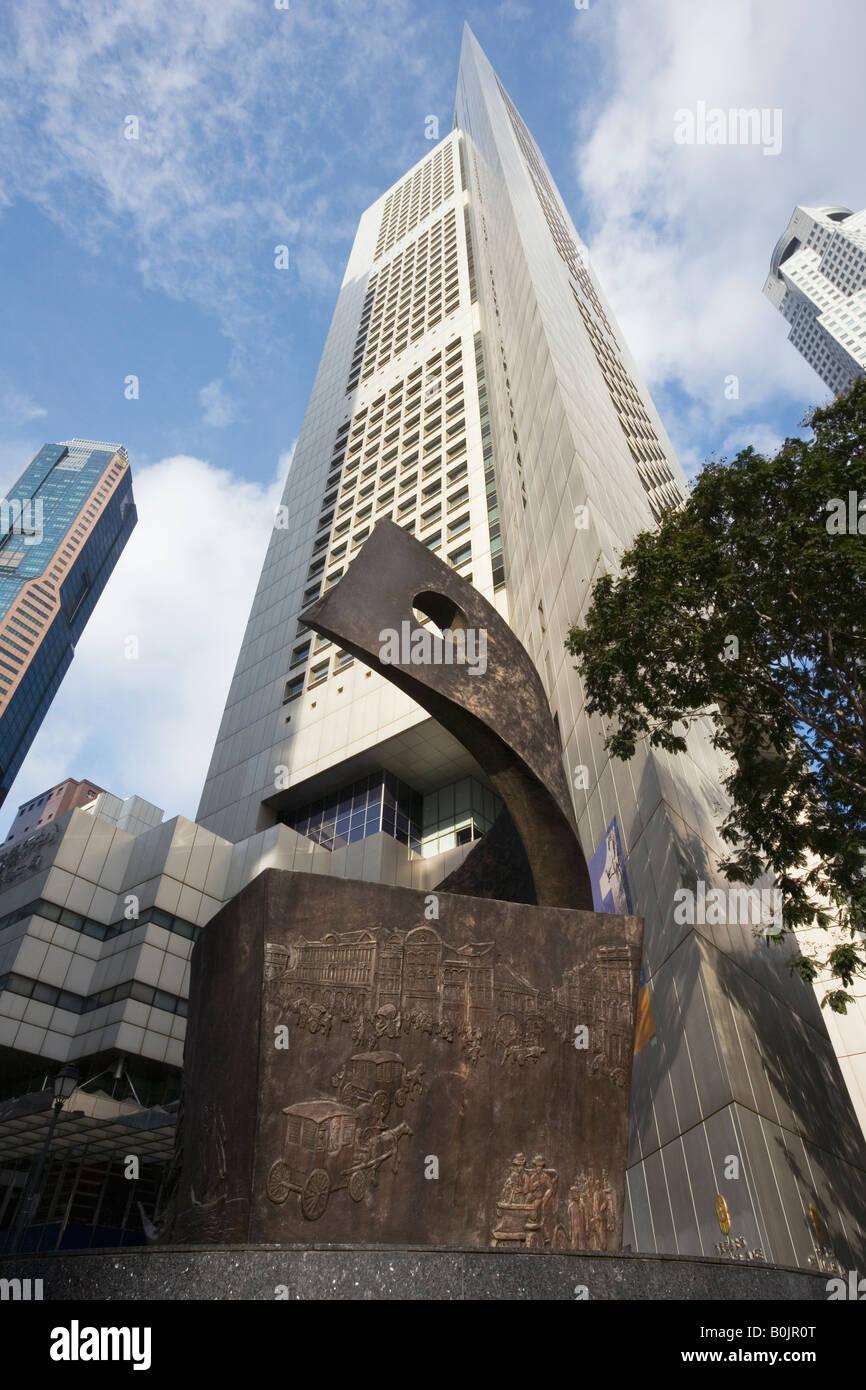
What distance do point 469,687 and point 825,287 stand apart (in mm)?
147096

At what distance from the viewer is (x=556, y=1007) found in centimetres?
606

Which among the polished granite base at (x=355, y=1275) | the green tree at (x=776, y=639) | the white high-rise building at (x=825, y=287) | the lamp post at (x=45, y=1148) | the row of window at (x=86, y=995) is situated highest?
the white high-rise building at (x=825, y=287)

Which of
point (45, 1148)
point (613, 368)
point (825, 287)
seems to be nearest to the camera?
point (45, 1148)

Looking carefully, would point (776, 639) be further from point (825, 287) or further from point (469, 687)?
point (825, 287)

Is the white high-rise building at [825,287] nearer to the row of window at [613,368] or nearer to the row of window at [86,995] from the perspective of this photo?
the row of window at [613,368]

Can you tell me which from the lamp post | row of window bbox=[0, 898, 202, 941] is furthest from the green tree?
row of window bbox=[0, 898, 202, 941]

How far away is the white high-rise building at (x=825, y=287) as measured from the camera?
392 ft

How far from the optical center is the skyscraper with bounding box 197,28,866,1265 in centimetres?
1076

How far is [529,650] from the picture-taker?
24.6 metres

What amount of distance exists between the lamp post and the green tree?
42.9 feet

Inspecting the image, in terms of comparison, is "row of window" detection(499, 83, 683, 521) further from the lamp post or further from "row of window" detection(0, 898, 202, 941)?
the lamp post

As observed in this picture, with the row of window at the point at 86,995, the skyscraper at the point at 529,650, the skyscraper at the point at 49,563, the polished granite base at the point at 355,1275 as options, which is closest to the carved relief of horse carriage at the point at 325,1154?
the polished granite base at the point at 355,1275

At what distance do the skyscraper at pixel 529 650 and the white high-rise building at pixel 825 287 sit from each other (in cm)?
7597

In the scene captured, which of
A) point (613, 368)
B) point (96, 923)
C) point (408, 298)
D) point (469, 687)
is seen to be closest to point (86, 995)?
point (96, 923)
